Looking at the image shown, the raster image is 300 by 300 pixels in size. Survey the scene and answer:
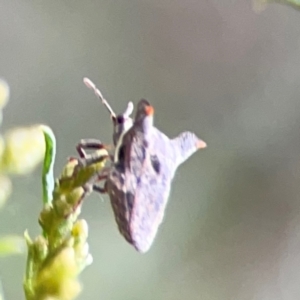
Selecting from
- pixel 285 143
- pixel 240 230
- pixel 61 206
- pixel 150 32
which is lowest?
pixel 61 206

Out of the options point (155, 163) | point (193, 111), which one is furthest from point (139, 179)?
point (193, 111)

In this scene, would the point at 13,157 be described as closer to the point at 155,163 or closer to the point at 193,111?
the point at 155,163

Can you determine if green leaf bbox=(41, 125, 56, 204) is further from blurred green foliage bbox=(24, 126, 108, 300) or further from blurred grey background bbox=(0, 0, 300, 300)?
blurred grey background bbox=(0, 0, 300, 300)

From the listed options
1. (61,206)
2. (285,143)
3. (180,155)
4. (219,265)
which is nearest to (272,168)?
(285,143)

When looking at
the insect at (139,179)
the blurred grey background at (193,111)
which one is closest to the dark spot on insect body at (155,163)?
the insect at (139,179)

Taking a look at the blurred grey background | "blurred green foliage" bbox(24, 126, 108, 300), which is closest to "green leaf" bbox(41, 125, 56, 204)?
"blurred green foliage" bbox(24, 126, 108, 300)

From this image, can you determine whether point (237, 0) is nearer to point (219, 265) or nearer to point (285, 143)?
point (285, 143)
